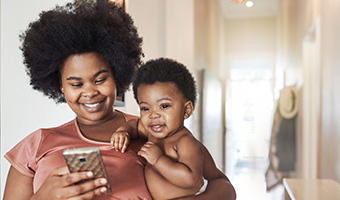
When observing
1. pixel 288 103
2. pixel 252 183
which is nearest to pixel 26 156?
pixel 288 103

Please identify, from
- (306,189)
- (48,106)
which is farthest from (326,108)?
(48,106)

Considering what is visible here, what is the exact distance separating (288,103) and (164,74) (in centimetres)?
360

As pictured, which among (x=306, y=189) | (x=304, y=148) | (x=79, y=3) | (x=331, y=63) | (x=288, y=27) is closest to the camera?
(x=79, y=3)

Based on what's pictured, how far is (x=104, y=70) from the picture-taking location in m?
0.80

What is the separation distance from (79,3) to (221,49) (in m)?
4.57

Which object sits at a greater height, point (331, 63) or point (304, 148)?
point (331, 63)

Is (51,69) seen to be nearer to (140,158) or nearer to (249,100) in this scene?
(140,158)

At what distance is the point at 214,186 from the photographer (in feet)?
2.76

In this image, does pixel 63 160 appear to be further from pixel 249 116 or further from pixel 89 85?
pixel 249 116

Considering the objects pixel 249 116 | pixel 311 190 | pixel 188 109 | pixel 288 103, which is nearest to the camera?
pixel 188 109

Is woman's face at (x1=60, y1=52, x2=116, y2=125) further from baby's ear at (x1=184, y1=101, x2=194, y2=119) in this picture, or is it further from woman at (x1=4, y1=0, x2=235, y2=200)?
baby's ear at (x1=184, y1=101, x2=194, y2=119)

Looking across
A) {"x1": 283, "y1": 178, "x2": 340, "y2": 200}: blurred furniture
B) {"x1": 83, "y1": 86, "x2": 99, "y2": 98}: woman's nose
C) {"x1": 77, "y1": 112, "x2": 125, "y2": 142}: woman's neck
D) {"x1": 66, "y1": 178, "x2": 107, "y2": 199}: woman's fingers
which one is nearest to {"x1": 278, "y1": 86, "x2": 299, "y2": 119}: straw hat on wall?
{"x1": 283, "y1": 178, "x2": 340, "y2": 200}: blurred furniture

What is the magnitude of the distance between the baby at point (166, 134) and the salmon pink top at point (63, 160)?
3 cm

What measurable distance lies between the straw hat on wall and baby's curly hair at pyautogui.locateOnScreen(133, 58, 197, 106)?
3.48 m
